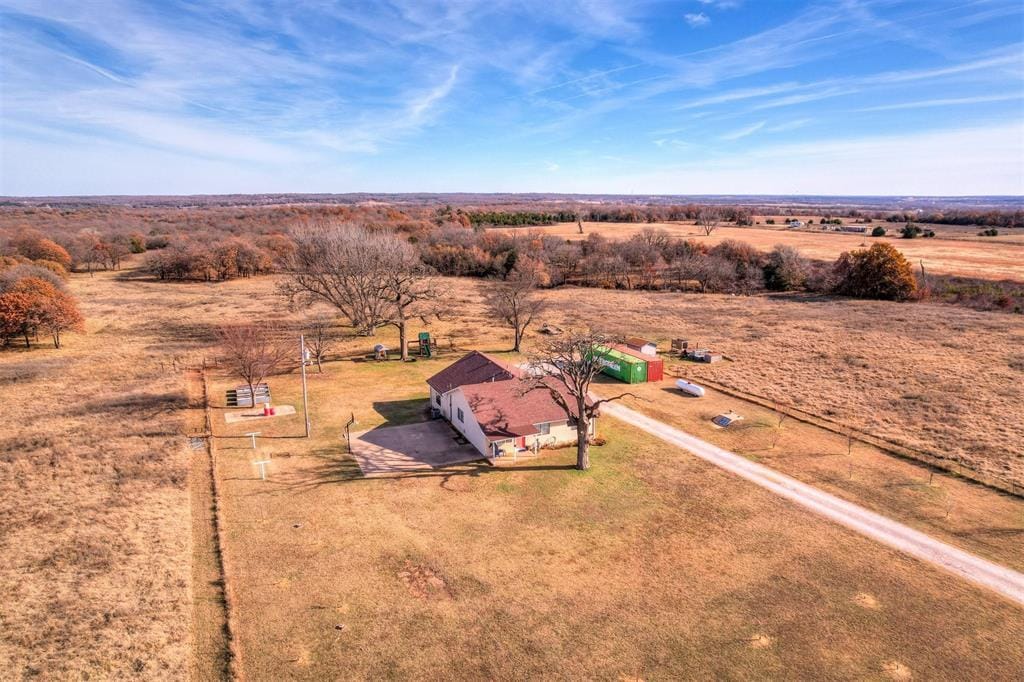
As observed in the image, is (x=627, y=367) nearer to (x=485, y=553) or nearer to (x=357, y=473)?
(x=357, y=473)

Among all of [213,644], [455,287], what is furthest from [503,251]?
[213,644]

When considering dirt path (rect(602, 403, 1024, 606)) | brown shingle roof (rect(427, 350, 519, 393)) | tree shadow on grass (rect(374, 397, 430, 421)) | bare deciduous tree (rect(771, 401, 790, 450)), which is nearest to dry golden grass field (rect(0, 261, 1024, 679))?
tree shadow on grass (rect(374, 397, 430, 421))

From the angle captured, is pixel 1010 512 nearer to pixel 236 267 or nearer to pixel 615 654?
pixel 615 654

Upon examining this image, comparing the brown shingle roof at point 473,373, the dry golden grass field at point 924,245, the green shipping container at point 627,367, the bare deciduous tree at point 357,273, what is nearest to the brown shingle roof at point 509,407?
the brown shingle roof at point 473,373

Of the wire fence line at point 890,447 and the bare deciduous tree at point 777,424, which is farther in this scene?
the bare deciduous tree at point 777,424

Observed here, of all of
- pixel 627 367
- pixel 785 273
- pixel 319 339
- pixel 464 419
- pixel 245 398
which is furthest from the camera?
pixel 785 273

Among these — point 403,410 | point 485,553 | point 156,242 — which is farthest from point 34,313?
point 156,242

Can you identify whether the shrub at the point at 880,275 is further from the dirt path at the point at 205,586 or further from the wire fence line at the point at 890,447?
the dirt path at the point at 205,586
